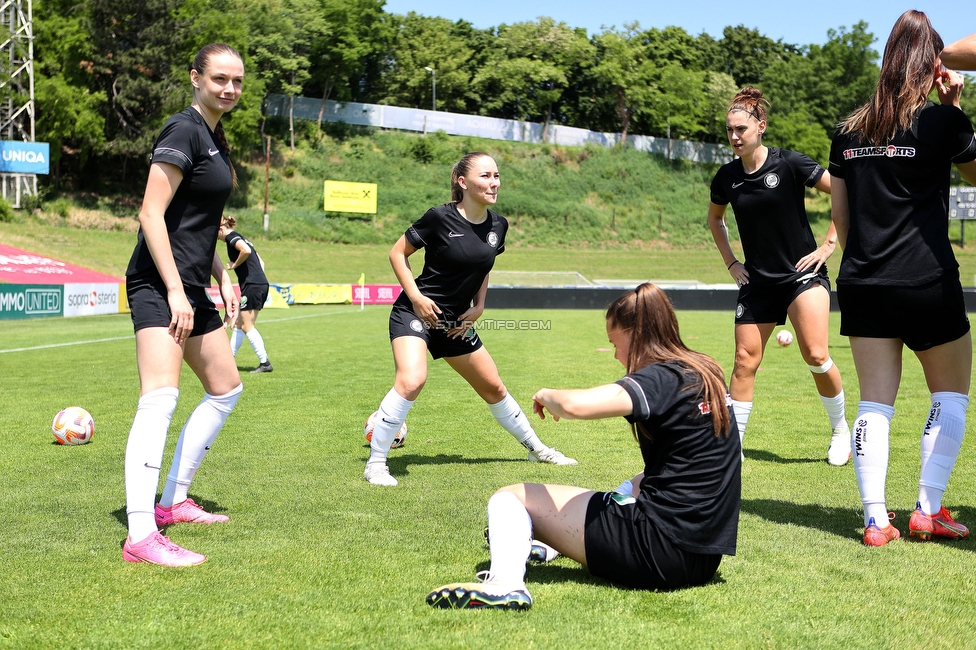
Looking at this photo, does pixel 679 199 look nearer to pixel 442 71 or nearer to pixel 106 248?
pixel 442 71

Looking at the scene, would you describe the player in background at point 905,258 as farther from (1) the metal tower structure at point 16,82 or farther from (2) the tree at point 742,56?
(2) the tree at point 742,56

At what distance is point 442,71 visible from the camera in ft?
252

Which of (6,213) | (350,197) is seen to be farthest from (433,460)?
(350,197)

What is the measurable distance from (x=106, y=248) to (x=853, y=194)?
42136 millimetres

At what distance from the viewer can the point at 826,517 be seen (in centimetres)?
466

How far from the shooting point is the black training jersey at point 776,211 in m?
5.62

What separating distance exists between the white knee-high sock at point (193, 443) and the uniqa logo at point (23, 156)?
41.2 meters

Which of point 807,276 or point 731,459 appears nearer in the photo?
point 731,459

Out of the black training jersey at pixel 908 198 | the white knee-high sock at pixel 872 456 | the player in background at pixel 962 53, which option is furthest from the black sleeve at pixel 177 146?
the white knee-high sock at pixel 872 456

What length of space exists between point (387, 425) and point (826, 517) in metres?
2.71

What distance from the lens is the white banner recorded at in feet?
80.1

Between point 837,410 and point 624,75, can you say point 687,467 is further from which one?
point 624,75

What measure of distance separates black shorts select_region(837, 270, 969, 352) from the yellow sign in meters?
52.5

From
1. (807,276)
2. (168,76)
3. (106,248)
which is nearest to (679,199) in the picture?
(168,76)
